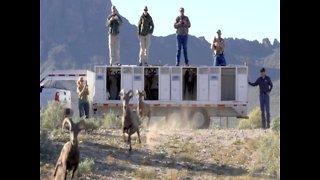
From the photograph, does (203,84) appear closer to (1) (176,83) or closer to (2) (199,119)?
(1) (176,83)

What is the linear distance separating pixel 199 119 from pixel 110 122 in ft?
8.79

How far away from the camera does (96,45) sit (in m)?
103

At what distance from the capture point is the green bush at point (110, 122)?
19922mm

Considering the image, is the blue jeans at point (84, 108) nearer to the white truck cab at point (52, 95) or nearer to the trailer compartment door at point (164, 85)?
the trailer compartment door at point (164, 85)

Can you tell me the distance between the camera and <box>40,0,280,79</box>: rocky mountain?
93.0 metres

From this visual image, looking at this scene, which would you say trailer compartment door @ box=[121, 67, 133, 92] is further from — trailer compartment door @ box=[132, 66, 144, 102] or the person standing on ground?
the person standing on ground

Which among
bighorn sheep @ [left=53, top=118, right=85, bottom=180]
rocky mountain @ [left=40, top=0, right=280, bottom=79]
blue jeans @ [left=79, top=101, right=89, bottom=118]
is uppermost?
rocky mountain @ [left=40, top=0, right=280, bottom=79]

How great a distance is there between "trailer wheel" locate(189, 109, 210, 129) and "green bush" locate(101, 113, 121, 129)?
2115mm

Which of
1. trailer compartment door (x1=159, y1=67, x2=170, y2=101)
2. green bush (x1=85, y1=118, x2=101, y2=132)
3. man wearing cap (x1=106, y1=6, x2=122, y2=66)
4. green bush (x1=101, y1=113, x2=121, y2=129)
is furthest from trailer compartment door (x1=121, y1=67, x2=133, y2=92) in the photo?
green bush (x1=85, y1=118, x2=101, y2=132)

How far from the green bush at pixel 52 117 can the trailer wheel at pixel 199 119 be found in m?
3.69
